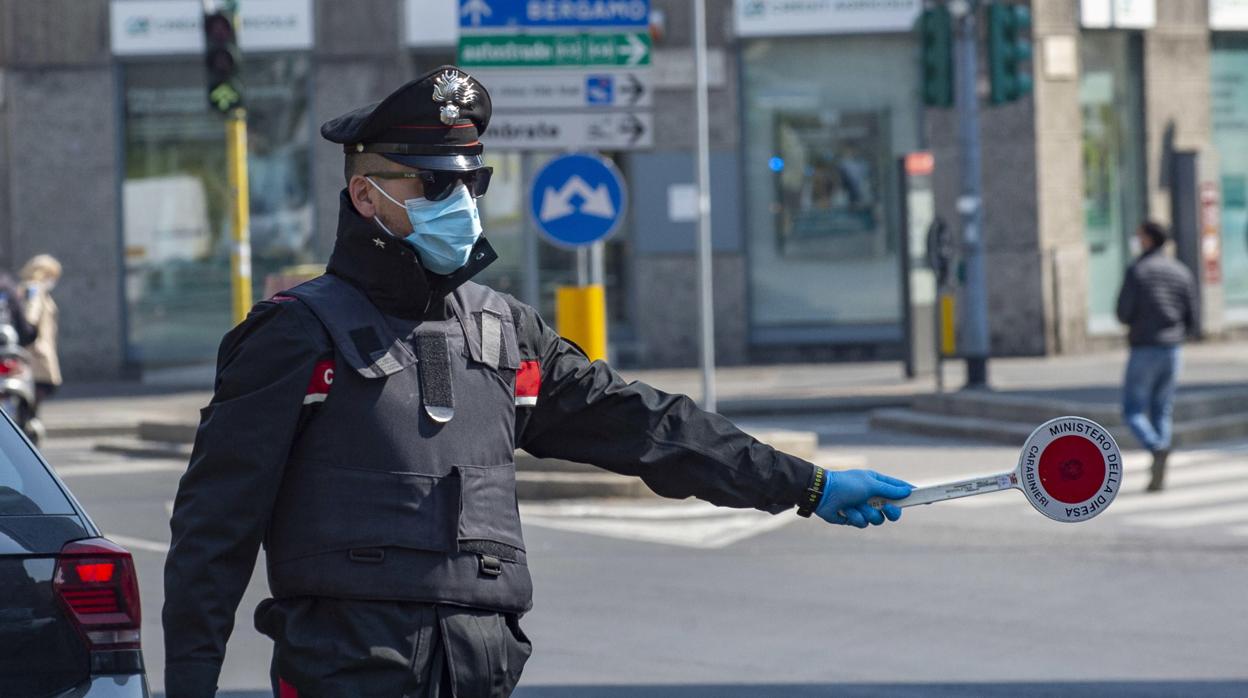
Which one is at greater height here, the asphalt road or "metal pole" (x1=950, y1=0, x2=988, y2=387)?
"metal pole" (x1=950, y1=0, x2=988, y2=387)

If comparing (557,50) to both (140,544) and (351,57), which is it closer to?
(140,544)

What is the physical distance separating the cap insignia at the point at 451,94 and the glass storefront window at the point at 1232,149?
22.2 metres

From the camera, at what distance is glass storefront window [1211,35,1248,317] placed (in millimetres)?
24156

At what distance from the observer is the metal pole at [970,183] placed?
18.4 m

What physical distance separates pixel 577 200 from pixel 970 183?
21.7 ft

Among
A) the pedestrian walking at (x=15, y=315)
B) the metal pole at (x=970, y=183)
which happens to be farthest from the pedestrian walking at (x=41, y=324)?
the metal pole at (x=970, y=183)

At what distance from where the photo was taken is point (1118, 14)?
76.3ft

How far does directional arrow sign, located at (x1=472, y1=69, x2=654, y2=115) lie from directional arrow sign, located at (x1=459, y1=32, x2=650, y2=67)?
69 millimetres

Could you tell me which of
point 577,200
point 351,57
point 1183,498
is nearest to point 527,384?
point 1183,498

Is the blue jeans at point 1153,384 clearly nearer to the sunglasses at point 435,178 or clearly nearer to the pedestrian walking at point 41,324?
the pedestrian walking at point 41,324

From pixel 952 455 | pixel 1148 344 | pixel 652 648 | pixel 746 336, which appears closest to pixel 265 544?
pixel 652 648

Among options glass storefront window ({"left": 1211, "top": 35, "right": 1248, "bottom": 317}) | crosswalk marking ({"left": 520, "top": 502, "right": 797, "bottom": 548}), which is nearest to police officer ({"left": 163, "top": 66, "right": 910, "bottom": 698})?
crosswalk marking ({"left": 520, "top": 502, "right": 797, "bottom": 548})

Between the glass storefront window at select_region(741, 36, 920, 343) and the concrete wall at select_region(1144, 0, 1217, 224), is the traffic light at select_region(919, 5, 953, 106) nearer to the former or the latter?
the glass storefront window at select_region(741, 36, 920, 343)

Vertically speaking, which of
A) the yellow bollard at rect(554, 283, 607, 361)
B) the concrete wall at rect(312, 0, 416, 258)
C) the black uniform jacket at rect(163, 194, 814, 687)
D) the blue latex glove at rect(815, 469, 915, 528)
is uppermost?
the concrete wall at rect(312, 0, 416, 258)
